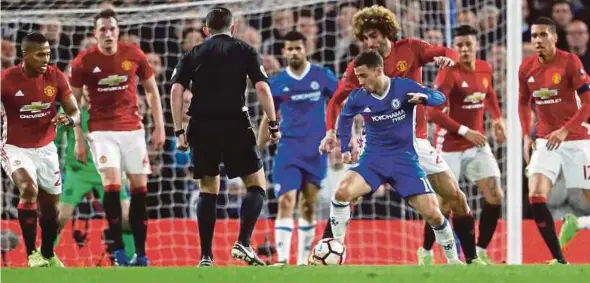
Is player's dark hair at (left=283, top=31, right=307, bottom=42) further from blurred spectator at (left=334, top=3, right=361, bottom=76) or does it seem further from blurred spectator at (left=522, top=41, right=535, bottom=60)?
blurred spectator at (left=522, top=41, right=535, bottom=60)

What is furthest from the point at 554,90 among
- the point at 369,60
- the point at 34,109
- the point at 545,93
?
the point at 34,109

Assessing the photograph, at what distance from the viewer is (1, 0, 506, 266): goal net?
1167cm

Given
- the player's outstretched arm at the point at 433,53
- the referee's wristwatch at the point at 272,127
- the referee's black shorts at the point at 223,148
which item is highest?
the player's outstretched arm at the point at 433,53

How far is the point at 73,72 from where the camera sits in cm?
969

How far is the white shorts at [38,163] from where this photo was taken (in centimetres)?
912

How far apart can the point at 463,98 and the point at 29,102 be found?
3441mm

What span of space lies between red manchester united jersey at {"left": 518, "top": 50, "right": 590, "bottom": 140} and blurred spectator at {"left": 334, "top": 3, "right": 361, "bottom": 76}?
11.1ft

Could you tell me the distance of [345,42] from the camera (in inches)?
518

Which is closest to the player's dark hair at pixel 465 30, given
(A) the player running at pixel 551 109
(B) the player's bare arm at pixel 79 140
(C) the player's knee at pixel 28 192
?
(A) the player running at pixel 551 109

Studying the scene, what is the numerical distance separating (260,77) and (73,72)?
78.9 inches

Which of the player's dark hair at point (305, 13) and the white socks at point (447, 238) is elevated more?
the player's dark hair at point (305, 13)

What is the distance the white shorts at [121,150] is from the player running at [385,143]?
2003 mm

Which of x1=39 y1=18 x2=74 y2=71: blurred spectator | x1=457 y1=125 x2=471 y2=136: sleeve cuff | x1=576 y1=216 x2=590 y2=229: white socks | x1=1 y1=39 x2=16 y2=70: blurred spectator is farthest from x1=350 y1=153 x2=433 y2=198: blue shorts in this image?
x1=1 y1=39 x2=16 y2=70: blurred spectator

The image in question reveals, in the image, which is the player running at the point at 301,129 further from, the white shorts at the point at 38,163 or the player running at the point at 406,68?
the white shorts at the point at 38,163
